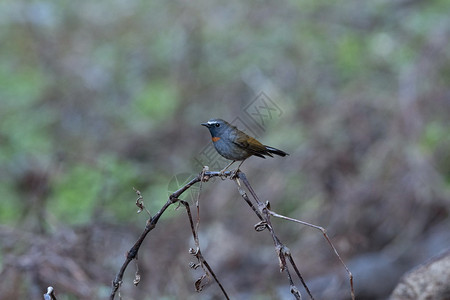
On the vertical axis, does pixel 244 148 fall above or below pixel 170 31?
below

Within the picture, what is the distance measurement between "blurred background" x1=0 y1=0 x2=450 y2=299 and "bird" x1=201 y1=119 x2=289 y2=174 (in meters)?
0.23

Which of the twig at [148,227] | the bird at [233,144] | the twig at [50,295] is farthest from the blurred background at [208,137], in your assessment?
the twig at [50,295]

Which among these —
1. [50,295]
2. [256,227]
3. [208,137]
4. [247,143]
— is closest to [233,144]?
[247,143]

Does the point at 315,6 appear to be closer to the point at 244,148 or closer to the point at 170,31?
the point at 170,31

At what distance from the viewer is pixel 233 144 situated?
292 centimetres

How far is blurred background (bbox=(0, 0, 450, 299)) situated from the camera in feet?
16.1

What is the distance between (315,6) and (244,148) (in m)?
8.19

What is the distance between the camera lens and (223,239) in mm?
6312

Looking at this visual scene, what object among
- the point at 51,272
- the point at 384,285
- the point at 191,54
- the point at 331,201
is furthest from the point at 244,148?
the point at 191,54

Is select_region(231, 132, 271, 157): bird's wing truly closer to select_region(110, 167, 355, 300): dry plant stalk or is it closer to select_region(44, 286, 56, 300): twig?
select_region(110, 167, 355, 300): dry plant stalk

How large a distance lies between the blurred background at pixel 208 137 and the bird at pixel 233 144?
9.0 inches

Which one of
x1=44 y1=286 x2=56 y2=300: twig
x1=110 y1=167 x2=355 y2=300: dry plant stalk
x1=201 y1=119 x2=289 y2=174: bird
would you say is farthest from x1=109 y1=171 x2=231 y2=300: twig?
x1=201 y1=119 x2=289 y2=174: bird

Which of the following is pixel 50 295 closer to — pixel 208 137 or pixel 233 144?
pixel 233 144

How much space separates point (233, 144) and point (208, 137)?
5.24 m
